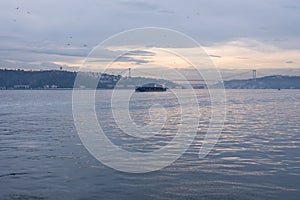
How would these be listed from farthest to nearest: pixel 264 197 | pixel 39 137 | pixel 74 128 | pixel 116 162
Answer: pixel 74 128 < pixel 39 137 < pixel 116 162 < pixel 264 197

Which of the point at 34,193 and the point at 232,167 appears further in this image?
the point at 232,167

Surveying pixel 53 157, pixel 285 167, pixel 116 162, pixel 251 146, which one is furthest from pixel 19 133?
Answer: pixel 285 167

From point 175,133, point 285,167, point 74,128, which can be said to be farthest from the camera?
point 74,128

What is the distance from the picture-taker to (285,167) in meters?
16.2

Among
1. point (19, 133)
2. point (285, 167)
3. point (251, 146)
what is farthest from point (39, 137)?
point (285, 167)

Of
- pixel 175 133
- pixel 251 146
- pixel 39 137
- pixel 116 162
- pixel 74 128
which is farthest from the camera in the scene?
pixel 74 128

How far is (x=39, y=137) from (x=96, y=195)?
569 inches

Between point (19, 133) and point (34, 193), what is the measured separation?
16.4 m

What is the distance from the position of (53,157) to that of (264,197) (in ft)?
33.9

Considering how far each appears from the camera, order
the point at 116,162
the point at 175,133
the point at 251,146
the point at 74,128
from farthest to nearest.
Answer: the point at 74,128 → the point at 175,133 → the point at 251,146 → the point at 116,162

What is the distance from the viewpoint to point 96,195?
40.9 ft

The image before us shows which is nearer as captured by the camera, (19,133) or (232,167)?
(232,167)

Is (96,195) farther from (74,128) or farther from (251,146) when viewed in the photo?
(74,128)

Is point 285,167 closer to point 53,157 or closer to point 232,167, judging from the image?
point 232,167
